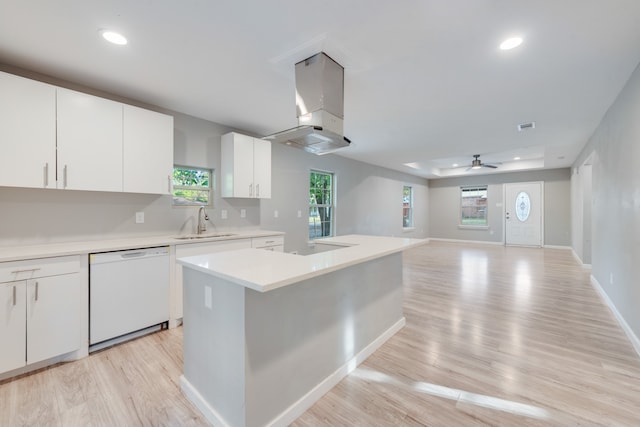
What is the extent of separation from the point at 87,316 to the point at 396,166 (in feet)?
23.4

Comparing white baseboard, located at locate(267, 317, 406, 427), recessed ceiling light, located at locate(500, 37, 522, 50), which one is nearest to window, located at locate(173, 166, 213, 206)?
white baseboard, located at locate(267, 317, 406, 427)

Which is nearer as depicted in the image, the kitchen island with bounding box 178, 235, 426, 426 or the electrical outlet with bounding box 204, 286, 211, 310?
the kitchen island with bounding box 178, 235, 426, 426

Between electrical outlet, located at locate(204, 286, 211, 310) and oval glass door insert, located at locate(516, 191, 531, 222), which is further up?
oval glass door insert, located at locate(516, 191, 531, 222)

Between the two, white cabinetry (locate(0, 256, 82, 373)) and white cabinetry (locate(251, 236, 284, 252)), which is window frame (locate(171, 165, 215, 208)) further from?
white cabinetry (locate(0, 256, 82, 373))

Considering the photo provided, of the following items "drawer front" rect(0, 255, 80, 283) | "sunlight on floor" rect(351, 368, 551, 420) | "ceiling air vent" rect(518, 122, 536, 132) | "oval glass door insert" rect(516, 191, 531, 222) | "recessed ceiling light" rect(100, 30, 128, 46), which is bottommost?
"sunlight on floor" rect(351, 368, 551, 420)

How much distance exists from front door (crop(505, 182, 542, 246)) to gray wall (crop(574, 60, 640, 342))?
5313mm

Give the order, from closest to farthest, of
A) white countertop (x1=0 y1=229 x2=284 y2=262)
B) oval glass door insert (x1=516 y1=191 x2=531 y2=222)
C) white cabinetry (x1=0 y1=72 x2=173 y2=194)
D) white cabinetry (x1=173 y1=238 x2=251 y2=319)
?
white countertop (x1=0 y1=229 x2=284 y2=262)
white cabinetry (x1=0 y1=72 x2=173 y2=194)
white cabinetry (x1=173 y1=238 x2=251 y2=319)
oval glass door insert (x1=516 y1=191 x2=531 y2=222)

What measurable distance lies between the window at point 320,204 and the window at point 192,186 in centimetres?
216

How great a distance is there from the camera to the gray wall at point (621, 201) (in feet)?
7.99

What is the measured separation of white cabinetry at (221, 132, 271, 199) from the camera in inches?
145

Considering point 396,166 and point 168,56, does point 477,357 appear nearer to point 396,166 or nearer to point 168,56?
point 168,56

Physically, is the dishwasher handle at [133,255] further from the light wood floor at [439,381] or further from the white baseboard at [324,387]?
the white baseboard at [324,387]

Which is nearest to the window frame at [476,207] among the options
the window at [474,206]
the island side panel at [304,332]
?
the window at [474,206]

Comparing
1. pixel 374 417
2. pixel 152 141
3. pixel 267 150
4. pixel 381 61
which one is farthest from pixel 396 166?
pixel 374 417
